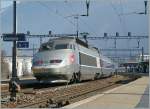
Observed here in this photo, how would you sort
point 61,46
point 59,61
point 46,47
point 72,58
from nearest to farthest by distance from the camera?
point 59,61 < point 72,58 < point 46,47 < point 61,46

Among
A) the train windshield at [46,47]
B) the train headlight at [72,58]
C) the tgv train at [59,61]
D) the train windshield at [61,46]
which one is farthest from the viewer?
the train windshield at [61,46]

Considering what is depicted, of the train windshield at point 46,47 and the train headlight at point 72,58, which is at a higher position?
the train windshield at point 46,47

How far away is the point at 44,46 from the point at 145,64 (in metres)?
61.3

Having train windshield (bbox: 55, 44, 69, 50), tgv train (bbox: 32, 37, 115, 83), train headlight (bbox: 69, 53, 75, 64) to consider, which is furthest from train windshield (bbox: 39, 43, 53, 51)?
train headlight (bbox: 69, 53, 75, 64)

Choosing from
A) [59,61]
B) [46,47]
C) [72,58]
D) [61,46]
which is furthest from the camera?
[61,46]

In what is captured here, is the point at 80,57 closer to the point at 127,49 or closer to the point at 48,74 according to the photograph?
the point at 48,74

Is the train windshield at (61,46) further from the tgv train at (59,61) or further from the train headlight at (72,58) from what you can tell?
the train headlight at (72,58)

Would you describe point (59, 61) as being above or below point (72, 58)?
below

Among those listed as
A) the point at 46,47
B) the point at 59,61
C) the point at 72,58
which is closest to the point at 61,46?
the point at 46,47

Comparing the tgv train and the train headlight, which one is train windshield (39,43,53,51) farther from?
the train headlight

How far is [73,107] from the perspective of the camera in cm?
1387

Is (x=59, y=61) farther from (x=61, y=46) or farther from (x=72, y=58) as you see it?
(x=61, y=46)

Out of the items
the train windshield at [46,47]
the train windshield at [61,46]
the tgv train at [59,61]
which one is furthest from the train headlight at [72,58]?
the train windshield at [46,47]

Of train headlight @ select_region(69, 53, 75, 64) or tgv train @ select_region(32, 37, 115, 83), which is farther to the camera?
train headlight @ select_region(69, 53, 75, 64)
